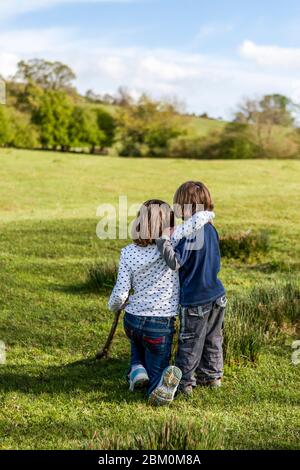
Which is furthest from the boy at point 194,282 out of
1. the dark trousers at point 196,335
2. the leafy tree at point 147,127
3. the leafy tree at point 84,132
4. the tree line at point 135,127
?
the leafy tree at point 84,132

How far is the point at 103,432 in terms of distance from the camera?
14.5 feet

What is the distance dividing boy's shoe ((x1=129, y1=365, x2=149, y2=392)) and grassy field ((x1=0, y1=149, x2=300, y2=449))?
0.09 metres

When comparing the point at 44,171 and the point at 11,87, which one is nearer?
the point at 44,171

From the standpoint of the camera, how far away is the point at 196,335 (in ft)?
17.4

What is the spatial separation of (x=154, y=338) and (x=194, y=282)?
1.74ft

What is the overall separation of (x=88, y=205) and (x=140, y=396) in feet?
54.1

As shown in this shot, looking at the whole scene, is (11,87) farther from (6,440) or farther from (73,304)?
(6,440)

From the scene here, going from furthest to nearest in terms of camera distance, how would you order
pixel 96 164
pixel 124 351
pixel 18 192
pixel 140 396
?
pixel 96 164 < pixel 18 192 < pixel 124 351 < pixel 140 396

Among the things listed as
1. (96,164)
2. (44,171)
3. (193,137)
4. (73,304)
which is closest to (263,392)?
(73,304)

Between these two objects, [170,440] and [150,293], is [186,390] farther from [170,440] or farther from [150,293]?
[170,440]

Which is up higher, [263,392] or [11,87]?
[11,87]

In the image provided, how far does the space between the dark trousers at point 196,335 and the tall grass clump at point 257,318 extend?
22.2 inches

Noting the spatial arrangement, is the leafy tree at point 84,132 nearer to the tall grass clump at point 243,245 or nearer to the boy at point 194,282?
the tall grass clump at point 243,245

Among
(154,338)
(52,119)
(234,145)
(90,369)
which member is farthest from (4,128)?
(154,338)
